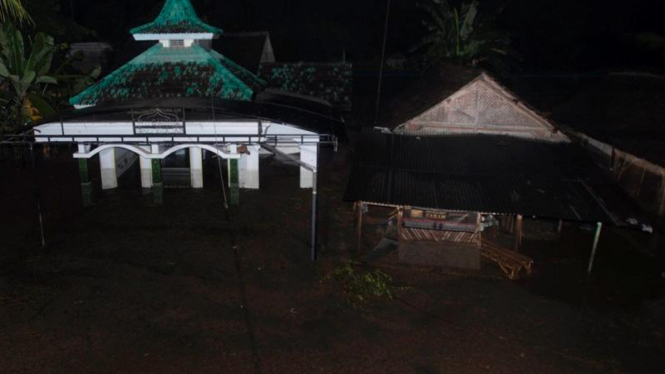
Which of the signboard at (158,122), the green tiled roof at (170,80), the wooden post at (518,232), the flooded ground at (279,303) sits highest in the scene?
the green tiled roof at (170,80)

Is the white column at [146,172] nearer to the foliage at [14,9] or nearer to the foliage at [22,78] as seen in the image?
the foliage at [22,78]

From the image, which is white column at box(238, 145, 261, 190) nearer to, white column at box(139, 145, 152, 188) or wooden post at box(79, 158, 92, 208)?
white column at box(139, 145, 152, 188)

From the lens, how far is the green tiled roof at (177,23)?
2064 cm

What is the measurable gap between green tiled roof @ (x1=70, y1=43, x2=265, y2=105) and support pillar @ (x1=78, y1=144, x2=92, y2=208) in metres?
1.98

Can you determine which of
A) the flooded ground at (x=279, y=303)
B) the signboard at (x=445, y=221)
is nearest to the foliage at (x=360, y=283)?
the flooded ground at (x=279, y=303)

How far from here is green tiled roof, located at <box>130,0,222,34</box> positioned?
813 inches

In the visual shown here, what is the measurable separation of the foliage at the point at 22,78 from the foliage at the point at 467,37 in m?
21.1

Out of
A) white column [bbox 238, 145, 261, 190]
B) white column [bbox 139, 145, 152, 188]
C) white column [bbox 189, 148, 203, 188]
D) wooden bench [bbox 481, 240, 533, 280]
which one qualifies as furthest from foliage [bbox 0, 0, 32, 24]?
wooden bench [bbox 481, 240, 533, 280]

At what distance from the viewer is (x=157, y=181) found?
2014 cm

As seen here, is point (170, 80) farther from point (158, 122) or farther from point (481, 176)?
point (481, 176)

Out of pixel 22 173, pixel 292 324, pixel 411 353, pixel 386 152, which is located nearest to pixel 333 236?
pixel 386 152

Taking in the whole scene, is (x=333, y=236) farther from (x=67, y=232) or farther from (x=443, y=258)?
(x=67, y=232)

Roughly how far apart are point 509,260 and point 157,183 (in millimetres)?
14170

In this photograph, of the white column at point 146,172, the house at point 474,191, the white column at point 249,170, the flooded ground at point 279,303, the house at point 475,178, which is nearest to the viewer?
the flooded ground at point 279,303
